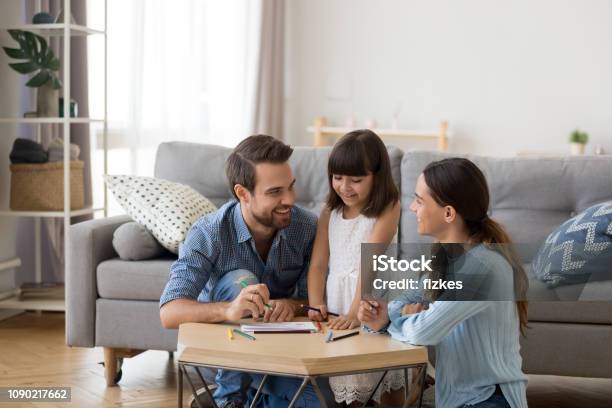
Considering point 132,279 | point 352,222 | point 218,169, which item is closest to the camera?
point 352,222

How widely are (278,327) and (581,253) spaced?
4.34 feet

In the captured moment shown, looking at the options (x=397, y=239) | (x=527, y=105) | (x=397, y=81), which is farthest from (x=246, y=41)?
(x=397, y=239)

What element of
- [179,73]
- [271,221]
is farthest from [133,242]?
[179,73]

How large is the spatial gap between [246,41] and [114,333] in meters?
3.40

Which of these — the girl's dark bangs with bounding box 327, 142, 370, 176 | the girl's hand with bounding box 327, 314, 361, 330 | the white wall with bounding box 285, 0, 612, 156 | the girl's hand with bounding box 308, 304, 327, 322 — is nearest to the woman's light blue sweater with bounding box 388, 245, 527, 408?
the girl's hand with bounding box 327, 314, 361, 330

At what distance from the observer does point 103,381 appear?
10.4 ft

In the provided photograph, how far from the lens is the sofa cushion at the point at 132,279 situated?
121 inches

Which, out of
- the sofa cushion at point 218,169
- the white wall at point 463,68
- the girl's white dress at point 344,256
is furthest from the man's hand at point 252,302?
the white wall at point 463,68

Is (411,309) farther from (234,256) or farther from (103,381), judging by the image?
(103,381)

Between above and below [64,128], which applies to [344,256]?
below

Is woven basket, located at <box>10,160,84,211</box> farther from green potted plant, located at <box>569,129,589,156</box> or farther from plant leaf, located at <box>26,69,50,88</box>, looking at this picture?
green potted plant, located at <box>569,129,589,156</box>

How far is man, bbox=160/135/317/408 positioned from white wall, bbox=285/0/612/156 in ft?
14.5

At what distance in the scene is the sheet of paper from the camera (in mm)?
1958

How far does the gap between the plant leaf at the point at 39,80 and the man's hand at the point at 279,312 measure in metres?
2.36
